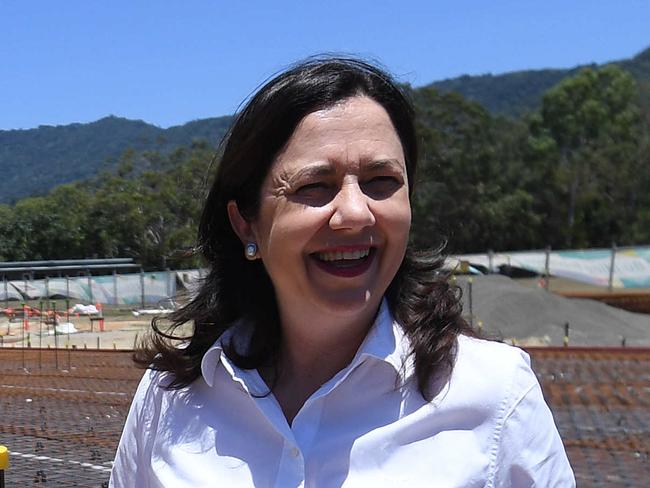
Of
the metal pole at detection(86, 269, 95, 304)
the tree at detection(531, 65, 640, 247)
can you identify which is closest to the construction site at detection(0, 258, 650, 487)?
the metal pole at detection(86, 269, 95, 304)

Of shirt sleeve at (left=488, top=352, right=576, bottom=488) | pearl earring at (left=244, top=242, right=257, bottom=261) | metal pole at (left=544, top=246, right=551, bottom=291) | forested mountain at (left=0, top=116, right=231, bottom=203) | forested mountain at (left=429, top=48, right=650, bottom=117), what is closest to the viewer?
shirt sleeve at (left=488, top=352, right=576, bottom=488)

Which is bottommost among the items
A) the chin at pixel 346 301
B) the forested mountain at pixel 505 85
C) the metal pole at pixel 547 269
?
the metal pole at pixel 547 269

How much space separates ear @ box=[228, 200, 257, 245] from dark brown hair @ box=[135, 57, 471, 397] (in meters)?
0.02

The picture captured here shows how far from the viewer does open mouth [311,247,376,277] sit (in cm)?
160

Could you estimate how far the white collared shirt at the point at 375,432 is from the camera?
1507 millimetres

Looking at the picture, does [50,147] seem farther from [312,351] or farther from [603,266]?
[603,266]

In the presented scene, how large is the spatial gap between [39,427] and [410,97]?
199 inches

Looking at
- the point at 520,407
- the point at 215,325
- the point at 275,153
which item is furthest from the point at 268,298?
the point at 520,407

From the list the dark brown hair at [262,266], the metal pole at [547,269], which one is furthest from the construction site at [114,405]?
the metal pole at [547,269]

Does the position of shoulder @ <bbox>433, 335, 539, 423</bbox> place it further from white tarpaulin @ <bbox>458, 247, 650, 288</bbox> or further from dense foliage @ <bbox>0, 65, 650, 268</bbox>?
dense foliage @ <bbox>0, 65, 650, 268</bbox>

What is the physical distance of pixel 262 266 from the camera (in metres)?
1.99

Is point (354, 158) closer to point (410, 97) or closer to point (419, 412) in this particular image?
point (410, 97)

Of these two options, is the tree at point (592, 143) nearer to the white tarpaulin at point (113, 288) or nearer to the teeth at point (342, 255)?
the white tarpaulin at point (113, 288)

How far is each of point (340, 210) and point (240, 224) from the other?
13.5 inches
